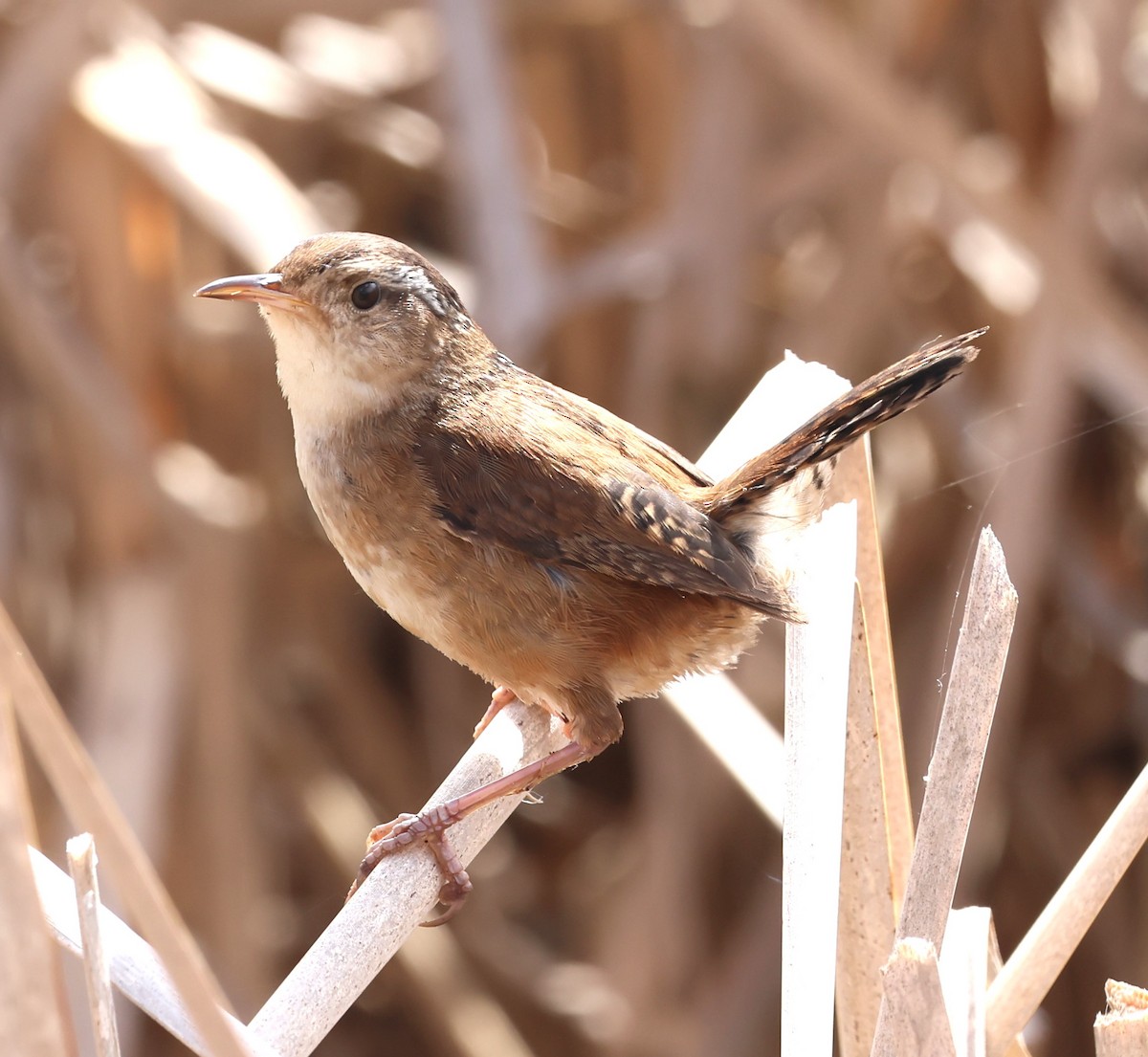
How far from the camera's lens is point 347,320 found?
1739 millimetres

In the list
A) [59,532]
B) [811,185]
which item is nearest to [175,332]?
[59,532]

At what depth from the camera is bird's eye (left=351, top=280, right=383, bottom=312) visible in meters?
1.75

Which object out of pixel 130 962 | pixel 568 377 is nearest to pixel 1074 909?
pixel 130 962

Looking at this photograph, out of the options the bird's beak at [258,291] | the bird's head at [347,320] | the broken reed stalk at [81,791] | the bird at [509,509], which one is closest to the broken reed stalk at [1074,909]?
the bird at [509,509]

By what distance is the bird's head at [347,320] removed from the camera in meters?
1.72

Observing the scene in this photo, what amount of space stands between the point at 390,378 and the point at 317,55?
1.95m

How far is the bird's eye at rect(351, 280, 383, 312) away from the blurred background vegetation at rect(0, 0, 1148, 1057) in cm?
105

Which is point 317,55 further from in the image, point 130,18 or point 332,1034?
point 332,1034

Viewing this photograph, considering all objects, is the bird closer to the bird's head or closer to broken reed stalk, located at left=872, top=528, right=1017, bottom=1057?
the bird's head

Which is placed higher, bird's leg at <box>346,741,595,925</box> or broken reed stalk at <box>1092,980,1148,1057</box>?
bird's leg at <box>346,741,595,925</box>

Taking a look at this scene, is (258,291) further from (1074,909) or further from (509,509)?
(1074,909)

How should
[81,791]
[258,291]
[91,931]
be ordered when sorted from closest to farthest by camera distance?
[81,791] < [91,931] < [258,291]

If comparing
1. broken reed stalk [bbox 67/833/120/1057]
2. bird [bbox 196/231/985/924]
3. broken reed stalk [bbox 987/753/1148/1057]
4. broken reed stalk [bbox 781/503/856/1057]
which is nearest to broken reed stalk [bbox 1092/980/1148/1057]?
broken reed stalk [bbox 987/753/1148/1057]

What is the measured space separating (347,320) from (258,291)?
114mm
